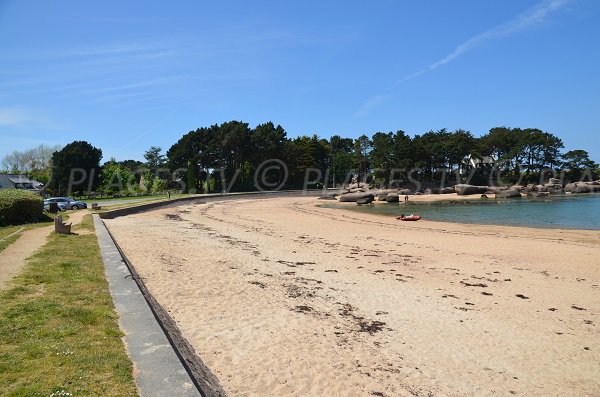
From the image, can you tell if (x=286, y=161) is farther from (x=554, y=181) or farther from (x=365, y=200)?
(x=554, y=181)

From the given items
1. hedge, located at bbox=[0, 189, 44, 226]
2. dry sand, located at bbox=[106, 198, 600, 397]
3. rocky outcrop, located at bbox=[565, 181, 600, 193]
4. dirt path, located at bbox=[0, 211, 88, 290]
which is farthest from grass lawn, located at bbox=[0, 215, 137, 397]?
rocky outcrop, located at bbox=[565, 181, 600, 193]

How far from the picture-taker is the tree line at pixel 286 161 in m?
76.3

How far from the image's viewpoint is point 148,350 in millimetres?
5230

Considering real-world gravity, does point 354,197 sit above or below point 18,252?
below

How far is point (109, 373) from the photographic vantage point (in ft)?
15.1

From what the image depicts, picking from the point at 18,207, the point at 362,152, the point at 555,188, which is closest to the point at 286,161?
the point at 362,152

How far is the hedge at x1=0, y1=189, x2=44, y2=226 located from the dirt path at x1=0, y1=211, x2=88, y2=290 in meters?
5.30

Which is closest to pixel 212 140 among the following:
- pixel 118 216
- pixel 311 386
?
pixel 118 216

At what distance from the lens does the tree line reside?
250ft

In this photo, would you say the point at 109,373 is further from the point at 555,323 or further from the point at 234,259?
the point at 234,259

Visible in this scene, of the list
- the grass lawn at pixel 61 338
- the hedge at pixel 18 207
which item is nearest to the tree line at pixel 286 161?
the hedge at pixel 18 207

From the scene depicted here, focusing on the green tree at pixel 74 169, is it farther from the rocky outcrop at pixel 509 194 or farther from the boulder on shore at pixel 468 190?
the rocky outcrop at pixel 509 194

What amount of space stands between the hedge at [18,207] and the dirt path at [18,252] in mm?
5301

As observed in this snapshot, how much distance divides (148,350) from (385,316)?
18.5 feet
